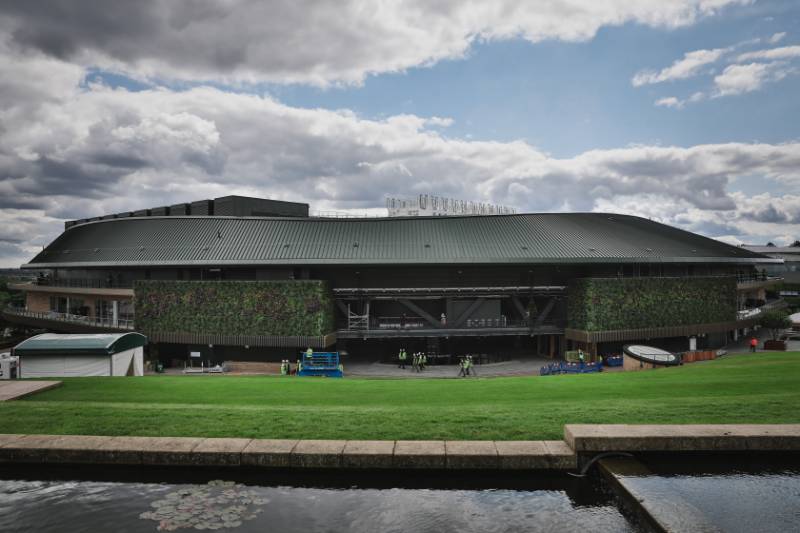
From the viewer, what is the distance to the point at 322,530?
25.6ft

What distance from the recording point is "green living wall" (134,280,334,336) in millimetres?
41562

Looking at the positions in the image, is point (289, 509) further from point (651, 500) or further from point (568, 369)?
point (568, 369)

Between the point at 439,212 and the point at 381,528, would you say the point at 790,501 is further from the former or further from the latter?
the point at 439,212

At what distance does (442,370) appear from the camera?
133 feet

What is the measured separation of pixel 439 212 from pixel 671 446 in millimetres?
54878

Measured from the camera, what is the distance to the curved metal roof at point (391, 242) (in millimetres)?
43250

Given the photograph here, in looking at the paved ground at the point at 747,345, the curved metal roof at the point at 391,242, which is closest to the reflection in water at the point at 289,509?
the curved metal roof at the point at 391,242

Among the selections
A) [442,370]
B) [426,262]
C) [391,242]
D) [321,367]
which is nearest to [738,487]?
[321,367]

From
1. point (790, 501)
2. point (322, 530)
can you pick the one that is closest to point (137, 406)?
point (322, 530)

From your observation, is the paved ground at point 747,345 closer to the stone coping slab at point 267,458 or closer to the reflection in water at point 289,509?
the reflection in water at point 289,509

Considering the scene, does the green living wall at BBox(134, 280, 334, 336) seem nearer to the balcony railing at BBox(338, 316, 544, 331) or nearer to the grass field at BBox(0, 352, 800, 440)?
the balcony railing at BBox(338, 316, 544, 331)

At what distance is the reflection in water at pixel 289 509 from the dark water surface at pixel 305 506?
15 mm

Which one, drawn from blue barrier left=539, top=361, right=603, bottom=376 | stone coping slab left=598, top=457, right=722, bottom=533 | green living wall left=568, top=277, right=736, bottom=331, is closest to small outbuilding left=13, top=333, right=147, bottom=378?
stone coping slab left=598, top=457, right=722, bottom=533

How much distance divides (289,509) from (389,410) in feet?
16.6
